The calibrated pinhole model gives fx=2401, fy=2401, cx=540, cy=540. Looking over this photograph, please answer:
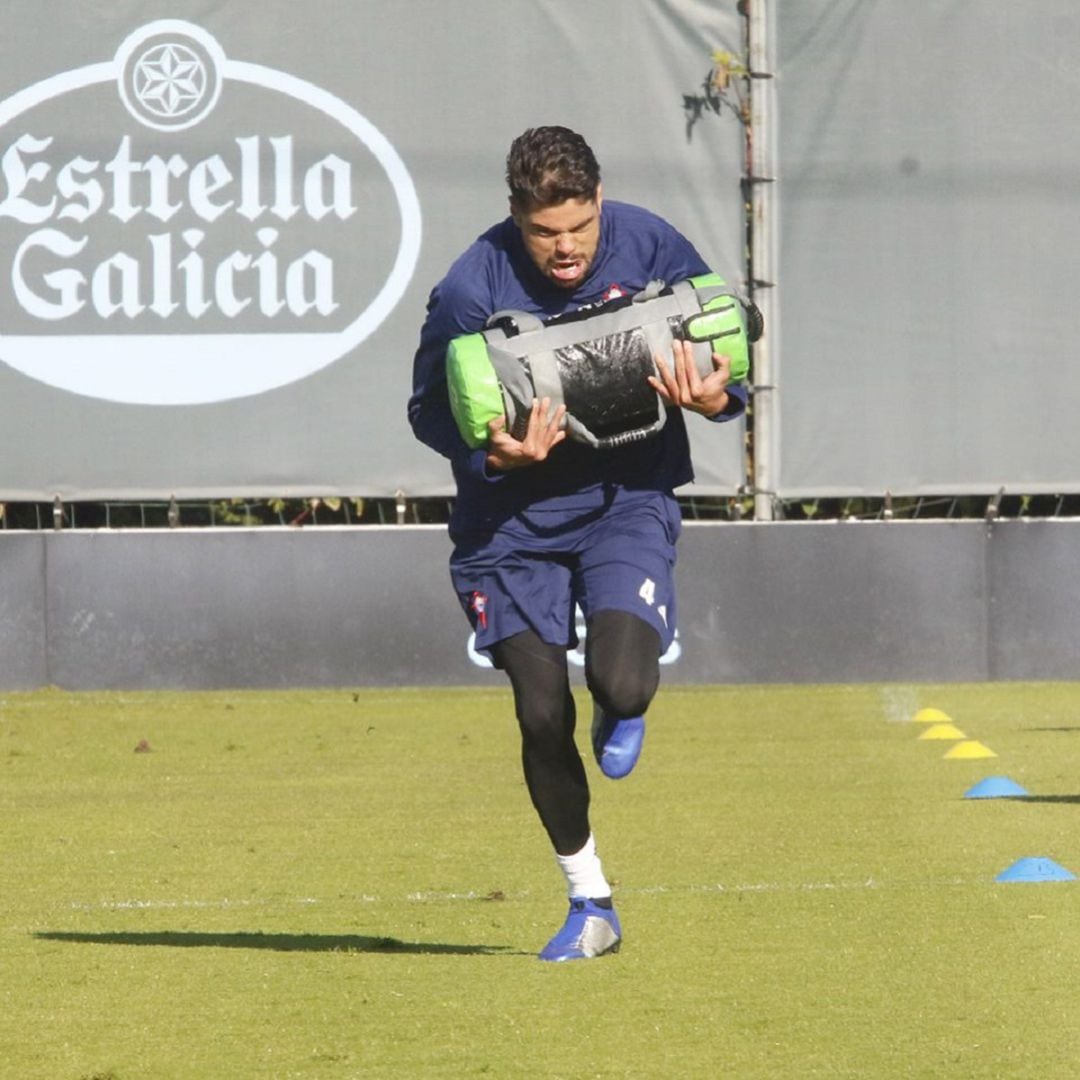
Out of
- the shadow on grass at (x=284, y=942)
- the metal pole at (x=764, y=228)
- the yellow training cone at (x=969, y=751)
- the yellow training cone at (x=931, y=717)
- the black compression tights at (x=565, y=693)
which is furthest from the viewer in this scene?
the metal pole at (x=764, y=228)

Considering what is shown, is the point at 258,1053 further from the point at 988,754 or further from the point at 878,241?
the point at 878,241

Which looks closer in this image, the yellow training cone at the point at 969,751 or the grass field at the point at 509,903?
the grass field at the point at 509,903

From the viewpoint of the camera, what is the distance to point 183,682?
12180 mm

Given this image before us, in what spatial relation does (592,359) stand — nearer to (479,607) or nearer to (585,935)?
(479,607)

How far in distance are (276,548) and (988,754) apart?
4.14 meters

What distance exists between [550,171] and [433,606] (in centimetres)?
724

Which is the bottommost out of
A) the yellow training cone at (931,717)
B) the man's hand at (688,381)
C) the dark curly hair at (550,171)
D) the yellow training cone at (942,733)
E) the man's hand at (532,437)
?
the yellow training cone at (931,717)

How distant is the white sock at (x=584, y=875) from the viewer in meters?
5.55

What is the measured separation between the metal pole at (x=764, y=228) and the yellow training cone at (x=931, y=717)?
1554 mm

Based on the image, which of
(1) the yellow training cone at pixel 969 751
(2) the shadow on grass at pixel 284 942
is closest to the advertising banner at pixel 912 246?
(1) the yellow training cone at pixel 969 751

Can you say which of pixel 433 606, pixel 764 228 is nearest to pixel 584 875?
pixel 433 606

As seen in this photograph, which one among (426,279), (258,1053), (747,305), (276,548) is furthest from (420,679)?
(258,1053)

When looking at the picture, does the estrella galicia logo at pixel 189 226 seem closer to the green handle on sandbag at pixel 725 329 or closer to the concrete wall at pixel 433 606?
the concrete wall at pixel 433 606

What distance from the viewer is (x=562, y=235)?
524 centimetres
